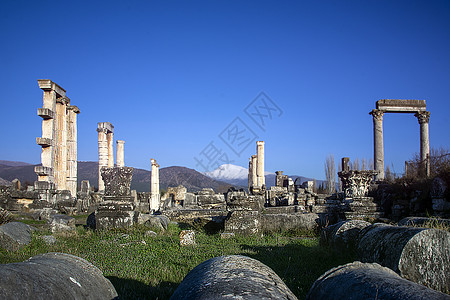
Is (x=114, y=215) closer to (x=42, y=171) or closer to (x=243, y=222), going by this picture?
(x=243, y=222)

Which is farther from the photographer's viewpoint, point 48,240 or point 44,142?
point 44,142

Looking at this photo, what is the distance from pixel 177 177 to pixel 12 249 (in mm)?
65314

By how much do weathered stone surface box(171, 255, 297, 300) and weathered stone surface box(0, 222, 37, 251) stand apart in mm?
5852

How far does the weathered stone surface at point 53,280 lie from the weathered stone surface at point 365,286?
6.94ft

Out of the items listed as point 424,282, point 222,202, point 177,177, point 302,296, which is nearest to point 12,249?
point 302,296

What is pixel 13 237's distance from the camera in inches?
297

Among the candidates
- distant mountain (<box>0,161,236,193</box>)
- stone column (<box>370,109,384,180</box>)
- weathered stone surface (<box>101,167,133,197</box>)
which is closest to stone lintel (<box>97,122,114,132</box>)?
weathered stone surface (<box>101,167,133,197</box>)

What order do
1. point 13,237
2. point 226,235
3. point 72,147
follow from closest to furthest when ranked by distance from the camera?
point 13,237 < point 226,235 < point 72,147

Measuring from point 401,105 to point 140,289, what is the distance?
78.7 feet

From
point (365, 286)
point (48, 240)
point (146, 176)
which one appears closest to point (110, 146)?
point (48, 240)

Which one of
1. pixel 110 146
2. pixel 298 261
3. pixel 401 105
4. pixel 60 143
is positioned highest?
pixel 401 105

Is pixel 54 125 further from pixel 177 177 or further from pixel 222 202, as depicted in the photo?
pixel 177 177

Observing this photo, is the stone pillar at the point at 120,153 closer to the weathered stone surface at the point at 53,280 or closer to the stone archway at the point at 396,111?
the stone archway at the point at 396,111

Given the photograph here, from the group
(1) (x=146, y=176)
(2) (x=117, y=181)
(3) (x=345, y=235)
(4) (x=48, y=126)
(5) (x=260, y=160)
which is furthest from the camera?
(1) (x=146, y=176)
